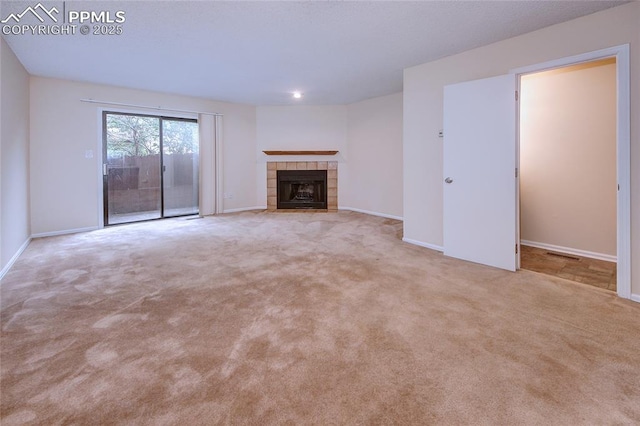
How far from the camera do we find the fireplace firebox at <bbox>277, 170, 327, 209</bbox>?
7469mm

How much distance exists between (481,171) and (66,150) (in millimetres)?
5999

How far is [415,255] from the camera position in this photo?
3.76 meters

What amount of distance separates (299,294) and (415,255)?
5.84 ft

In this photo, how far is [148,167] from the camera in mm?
5922

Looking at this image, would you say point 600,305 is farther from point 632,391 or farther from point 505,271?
point 632,391

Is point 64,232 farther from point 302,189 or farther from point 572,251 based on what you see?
point 572,251

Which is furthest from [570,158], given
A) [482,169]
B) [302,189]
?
[302,189]

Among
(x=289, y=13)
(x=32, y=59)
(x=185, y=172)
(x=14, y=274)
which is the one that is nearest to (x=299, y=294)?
(x=289, y=13)

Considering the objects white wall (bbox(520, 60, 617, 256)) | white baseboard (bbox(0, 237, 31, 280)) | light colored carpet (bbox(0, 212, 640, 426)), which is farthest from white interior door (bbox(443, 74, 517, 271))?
white baseboard (bbox(0, 237, 31, 280))

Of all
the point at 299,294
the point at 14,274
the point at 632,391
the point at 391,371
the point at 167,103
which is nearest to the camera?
the point at 632,391

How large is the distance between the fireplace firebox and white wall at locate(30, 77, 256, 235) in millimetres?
3131

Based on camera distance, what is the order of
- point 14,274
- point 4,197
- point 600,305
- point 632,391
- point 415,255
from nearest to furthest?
point 632,391 → point 600,305 → point 14,274 → point 4,197 → point 415,255

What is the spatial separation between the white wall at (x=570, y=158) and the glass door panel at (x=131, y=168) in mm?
6228

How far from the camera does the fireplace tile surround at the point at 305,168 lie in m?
7.41
